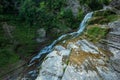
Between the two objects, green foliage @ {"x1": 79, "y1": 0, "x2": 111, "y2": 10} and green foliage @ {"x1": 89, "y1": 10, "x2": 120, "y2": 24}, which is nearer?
green foliage @ {"x1": 89, "y1": 10, "x2": 120, "y2": 24}

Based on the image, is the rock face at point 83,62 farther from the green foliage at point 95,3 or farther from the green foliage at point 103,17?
the green foliage at point 95,3

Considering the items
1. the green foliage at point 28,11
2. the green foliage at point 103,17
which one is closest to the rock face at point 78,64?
the green foliage at point 103,17

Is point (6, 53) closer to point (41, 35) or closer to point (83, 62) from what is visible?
point (41, 35)

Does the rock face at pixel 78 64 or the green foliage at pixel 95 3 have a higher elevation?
the rock face at pixel 78 64

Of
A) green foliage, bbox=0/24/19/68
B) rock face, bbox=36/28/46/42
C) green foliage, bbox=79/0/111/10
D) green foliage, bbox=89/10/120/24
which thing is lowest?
rock face, bbox=36/28/46/42

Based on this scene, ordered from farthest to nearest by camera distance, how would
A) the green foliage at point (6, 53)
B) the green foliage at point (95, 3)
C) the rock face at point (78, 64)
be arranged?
the green foliage at point (95, 3) → the green foliage at point (6, 53) → the rock face at point (78, 64)

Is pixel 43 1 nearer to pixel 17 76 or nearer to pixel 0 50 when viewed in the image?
pixel 0 50

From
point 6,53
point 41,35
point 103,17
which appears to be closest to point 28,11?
point 41,35

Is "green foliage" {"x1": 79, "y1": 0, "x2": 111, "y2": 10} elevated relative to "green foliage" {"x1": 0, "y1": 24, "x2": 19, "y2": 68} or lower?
elevated

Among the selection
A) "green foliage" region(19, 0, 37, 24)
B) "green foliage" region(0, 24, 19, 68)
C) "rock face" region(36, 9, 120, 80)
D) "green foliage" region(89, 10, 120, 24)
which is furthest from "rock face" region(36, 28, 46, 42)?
"rock face" region(36, 9, 120, 80)

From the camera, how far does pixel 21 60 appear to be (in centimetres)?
1476

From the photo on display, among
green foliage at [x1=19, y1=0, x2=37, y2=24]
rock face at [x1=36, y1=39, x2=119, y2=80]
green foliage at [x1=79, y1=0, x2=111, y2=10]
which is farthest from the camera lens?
green foliage at [x1=79, y1=0, x2=111, y2=10]

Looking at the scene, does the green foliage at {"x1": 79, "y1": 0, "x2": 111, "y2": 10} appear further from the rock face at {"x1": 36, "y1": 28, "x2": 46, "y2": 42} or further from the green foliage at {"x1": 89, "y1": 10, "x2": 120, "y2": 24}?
the green foliage at {"x1": 89, "y1": 10, "x2": 120, "y2": 24}

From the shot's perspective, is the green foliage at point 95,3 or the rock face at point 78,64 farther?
the green foliage at point 95,3
